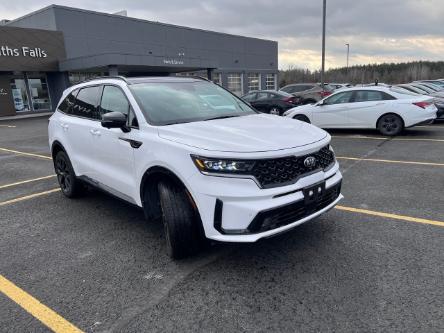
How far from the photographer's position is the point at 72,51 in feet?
93.2

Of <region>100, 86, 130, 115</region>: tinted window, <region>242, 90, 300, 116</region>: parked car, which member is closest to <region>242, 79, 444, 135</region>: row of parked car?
<region>242, 90, 300, 116</region>: parked car

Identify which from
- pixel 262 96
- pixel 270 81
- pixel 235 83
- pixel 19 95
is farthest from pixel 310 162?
pixel 270 81

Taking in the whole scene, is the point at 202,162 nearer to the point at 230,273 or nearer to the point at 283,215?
the point at 283,215

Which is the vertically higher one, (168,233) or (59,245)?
(168,233)

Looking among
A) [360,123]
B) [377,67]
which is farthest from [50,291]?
[377,67]

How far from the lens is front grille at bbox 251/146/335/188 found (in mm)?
3023

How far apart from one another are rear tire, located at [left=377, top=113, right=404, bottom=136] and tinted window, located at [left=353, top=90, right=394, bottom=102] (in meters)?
0.53

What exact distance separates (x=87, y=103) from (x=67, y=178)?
1407 mm

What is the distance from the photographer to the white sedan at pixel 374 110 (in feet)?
33.8

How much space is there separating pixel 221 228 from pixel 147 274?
2.96 ft

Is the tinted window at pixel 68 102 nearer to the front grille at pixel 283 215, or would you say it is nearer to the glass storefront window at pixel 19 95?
the front grille at pixel 283 215

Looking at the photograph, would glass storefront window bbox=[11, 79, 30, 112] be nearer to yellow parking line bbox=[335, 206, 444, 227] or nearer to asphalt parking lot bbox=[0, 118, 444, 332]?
asphalt parking lot bbox=[0, 118, 444, 332]

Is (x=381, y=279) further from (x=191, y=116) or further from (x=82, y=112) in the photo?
(x=82, y=112)

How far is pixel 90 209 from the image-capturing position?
5.20 m
